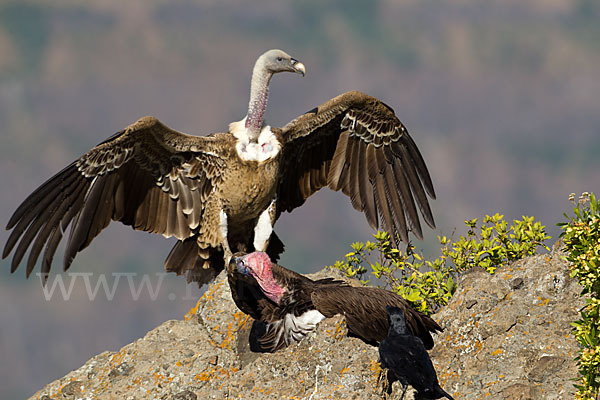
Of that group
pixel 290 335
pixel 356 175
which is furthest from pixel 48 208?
pixel 356 175

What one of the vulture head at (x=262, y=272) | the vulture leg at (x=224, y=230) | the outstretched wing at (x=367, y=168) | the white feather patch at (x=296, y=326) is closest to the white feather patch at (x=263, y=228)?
the vulture leg at (x=224, y=230)

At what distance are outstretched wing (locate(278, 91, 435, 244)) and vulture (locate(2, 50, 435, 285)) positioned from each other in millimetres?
12

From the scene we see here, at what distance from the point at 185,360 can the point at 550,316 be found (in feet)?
10.3

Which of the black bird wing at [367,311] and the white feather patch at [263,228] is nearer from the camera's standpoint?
the black bird wing at [367,311]

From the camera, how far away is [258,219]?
28.9ft

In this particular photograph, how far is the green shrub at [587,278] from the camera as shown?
16.9 feet

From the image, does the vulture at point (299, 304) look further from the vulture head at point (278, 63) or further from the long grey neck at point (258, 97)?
the vulture head at point (278, 63)

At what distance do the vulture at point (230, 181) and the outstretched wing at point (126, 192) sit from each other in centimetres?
1

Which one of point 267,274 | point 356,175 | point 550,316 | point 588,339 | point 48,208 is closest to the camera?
point 588,339

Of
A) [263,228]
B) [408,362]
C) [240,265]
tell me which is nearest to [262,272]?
[240,265]

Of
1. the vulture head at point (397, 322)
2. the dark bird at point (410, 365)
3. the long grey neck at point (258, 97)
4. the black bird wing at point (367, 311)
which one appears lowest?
the dark bird at point (410, 365)

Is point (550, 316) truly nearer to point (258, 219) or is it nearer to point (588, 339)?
point (588, 339)

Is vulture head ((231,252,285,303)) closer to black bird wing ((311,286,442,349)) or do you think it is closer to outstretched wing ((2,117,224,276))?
black bird wing ((311,286,442,349))

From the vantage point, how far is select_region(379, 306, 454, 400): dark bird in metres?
5.04
